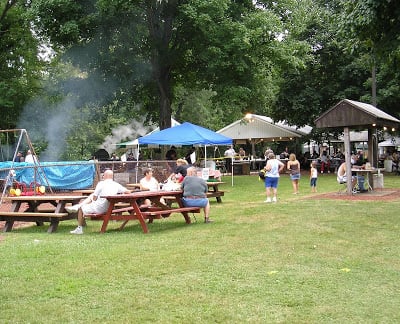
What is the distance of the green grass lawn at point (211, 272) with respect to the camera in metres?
5.07

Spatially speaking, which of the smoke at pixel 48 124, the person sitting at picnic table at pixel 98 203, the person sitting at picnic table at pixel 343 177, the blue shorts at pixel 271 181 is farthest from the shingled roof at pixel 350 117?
the smoke at pixel 48 124

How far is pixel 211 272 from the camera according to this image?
21.7ft

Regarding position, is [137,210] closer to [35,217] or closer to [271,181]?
[35,217]

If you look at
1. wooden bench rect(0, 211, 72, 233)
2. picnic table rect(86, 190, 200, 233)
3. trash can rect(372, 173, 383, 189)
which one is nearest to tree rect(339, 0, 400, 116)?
picnic table rect(86, 190, 200, 233)

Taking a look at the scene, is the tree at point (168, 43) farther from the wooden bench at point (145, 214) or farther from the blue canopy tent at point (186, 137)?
the wooden bench at point (145, 214)

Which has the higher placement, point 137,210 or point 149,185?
point 149,185

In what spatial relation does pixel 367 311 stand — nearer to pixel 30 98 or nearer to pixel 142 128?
pixel 30 98

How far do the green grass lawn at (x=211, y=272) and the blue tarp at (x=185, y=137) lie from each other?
8.90m

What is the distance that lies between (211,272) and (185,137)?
542 inches

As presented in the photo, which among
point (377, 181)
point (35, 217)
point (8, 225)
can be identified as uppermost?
point (377, 181)

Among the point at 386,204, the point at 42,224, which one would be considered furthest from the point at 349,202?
the point at 42,224

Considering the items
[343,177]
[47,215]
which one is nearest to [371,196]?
[343,177]

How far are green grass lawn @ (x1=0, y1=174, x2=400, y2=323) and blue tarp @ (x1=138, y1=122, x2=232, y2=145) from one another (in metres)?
8.90

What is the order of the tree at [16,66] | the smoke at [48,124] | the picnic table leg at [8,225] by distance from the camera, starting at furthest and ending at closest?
1. the smoke at [48,124]
2. the tree at [16,66]
3. the picnic table leg at [8,225]
